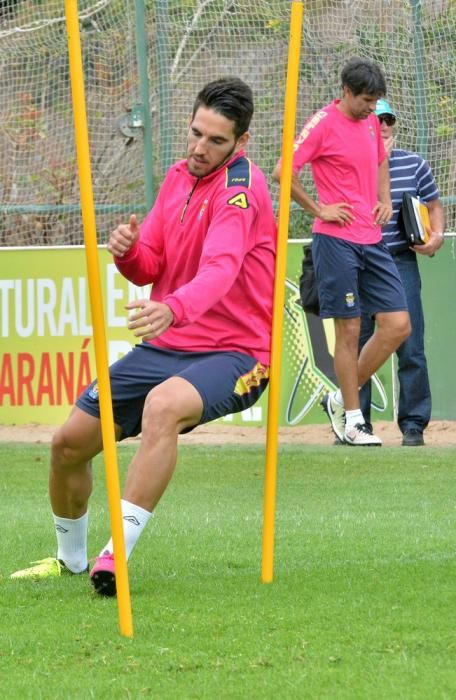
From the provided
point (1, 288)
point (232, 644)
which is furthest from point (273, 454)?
point (1, 288)

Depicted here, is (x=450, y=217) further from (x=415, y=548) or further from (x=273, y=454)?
(x=273, y=454)

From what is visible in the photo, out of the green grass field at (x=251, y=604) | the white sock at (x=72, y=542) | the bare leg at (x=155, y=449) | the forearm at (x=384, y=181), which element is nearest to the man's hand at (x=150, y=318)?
the bare leg at (x=155, y=449)

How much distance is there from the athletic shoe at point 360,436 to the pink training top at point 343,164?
132cm

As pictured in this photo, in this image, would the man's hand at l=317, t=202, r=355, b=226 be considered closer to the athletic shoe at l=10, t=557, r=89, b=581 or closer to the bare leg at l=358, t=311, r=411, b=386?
the bare leg at l=358, t=311, r=411, b=386

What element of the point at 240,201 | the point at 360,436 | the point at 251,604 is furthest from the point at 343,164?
the point at 251,604

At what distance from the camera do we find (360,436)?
9.86m

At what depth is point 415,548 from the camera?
580 cm

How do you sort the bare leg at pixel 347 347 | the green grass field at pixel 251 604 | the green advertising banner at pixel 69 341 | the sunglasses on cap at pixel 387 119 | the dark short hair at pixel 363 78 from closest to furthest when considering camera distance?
1. the green grass field at pixel 251 604
2. the dark short hair at pixel 363 78
3. the bare leg at pixel 347 347
4. the sunglasses on cap at pixel 387 119
5. the green advertising banner at pixel 69 341

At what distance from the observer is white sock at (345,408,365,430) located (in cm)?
972

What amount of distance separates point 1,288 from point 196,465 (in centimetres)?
359

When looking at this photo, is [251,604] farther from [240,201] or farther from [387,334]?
[387,334]

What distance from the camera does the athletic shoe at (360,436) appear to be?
32.3 ft

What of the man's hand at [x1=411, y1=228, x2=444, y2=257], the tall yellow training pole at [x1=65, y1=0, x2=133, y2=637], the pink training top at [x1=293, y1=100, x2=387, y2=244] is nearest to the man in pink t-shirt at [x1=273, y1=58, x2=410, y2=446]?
the pink training top at [x1=293, y1=100, x2=387, y2=244]

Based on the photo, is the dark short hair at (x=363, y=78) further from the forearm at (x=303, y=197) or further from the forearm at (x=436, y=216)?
the forearm at (x=436, y=216)
